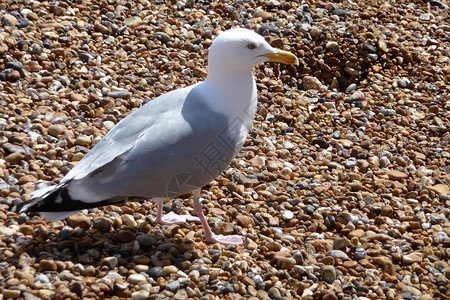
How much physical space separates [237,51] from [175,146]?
622 mm

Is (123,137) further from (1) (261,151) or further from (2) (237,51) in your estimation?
(1) (261,151)

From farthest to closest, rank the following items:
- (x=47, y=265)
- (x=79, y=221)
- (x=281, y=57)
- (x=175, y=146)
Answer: (x=281, y=57) → (x=79, y=221) → (x=175, y=146) → (x=47, y=265)

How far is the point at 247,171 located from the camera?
13.6 ft

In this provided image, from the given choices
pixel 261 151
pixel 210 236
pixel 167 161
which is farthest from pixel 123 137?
pixel 261 151

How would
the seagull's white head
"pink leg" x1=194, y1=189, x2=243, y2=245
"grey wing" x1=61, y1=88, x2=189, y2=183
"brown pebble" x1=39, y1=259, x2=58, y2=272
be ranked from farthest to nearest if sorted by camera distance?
1. "pink leg" x1=194, y1=189, x2=243, y2=245
2. the seagull's white head
3. "grey wing" x1=61, y1=88, x2=189, y2=183
4. "brown pebble" x1=39, y1=259, x2=58, y2=272

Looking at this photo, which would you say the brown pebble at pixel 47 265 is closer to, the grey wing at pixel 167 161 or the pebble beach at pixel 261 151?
the pebble beach at pixel 261 151

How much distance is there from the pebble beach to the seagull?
253 mm

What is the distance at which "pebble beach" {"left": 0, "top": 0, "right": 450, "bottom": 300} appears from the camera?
327 centimetres

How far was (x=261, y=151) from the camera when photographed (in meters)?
4.36

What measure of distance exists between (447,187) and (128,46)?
8.51 ft

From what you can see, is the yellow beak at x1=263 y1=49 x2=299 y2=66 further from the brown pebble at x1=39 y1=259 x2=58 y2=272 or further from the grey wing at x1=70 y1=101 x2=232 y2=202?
the brown pebble at x1=39 y1=259 x2=58 y2=272

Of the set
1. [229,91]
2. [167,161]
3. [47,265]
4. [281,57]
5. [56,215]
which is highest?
[281,57]

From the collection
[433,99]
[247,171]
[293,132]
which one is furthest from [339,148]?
[433,99]

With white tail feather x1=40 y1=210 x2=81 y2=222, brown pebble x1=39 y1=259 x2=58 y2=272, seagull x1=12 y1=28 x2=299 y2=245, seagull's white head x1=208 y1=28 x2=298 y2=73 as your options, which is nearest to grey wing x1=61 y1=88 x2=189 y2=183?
seagull x1=12 y1=28 x2=299 y2=245
